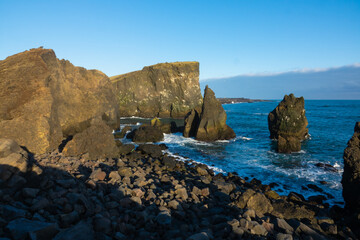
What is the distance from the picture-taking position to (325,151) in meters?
22.1

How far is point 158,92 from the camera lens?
65938 mm

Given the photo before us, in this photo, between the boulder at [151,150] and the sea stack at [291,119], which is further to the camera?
the sea stack at [291,119]

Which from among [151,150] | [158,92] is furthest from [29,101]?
[158,92]

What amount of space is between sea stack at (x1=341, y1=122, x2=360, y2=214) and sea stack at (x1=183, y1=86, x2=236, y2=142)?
56.5 feet

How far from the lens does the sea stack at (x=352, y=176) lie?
991 centimetres

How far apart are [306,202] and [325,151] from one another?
Result: 1439 centimetres

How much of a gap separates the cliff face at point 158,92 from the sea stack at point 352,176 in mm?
54714

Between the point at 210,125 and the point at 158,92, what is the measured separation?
134 feet

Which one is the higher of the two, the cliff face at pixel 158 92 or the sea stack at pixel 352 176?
the cliff face at pixel 158 92

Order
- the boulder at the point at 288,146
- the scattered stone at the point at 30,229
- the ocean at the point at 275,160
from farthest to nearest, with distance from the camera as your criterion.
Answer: the boulder at the point at 288,146, the ocean at the point at 275,160, the scattered stone at the point at 30,229

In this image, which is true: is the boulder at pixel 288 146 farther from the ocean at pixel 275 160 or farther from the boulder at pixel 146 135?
the boulder at pixel 146 135

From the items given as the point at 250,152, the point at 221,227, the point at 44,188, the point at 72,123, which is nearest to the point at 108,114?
the point at 72,123

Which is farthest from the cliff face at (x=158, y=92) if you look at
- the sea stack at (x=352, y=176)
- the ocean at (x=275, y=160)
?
the sea stack at (x=352, y=176)

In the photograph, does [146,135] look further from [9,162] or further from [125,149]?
Answer: [9,162]
